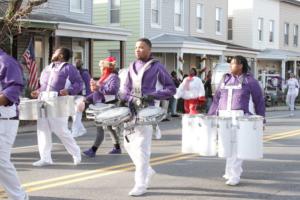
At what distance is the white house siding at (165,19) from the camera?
30.1m

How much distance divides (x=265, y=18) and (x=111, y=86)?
34.4 metres

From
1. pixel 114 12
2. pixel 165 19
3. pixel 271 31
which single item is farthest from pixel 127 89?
pixel 271 31

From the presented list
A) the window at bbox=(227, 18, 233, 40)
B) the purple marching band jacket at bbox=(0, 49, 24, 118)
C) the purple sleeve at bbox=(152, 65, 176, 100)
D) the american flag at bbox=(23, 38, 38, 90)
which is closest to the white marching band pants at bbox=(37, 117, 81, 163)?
the purple sleeve at bbox=(152, 65, 176, 100)

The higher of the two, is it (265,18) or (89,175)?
(265,18)

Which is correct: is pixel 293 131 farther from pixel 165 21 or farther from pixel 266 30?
pixel 266 30

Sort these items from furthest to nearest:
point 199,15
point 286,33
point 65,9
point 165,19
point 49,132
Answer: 1. point 286,33
2. point 199,15
3. point 165,19
4. point 65,9
5. point 49,132

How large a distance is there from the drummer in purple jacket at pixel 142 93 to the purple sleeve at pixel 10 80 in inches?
77.2

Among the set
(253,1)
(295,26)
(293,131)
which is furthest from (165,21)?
(295,26)

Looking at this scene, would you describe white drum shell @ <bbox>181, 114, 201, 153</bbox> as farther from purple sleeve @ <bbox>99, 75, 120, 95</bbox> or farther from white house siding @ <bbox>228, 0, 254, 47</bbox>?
white house siding @ <bbox>228, 0, 254, 47</bbox>

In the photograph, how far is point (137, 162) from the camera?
7410mm

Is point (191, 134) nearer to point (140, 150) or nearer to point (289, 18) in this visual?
point (140, 150)

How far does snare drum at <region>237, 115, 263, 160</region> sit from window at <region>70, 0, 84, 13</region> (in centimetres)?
1908

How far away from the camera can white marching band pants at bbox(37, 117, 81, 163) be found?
9.45 m

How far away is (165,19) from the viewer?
31609mm
